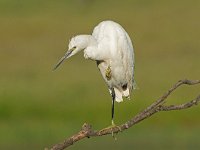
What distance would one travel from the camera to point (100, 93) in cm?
1441

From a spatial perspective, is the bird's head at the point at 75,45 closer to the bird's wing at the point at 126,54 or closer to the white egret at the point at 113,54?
the white egret at the point at 113,54

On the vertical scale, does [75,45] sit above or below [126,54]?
below

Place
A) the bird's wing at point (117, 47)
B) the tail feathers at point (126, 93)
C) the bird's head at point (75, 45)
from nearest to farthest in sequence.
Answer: the bird's head at point (75, 45) → the bird's wing at point (117, 47) → the tail feathers at point (126, 93)

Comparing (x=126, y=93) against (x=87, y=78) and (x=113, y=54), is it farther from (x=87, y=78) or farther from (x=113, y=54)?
(x=87, y=78)

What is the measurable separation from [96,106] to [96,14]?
24.8 ft

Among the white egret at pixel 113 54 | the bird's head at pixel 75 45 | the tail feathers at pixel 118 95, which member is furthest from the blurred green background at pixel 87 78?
the bird's head at pixel 75 45

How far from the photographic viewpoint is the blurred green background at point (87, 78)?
13.4 m

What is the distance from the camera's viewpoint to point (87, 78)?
599 inches

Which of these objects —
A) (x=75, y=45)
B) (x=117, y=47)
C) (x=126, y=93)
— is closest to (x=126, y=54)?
(x=117, y=47)

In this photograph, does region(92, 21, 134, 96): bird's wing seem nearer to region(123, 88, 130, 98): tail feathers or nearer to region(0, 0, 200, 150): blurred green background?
region(123, 88, 130, 98): tail feathers

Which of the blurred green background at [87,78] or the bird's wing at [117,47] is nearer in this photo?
the bird's wing at [117,47]

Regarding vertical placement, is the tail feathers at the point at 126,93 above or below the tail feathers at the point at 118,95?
below

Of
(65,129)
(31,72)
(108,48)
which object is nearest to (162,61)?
(31,72)

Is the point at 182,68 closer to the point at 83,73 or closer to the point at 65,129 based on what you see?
the point at 83,73
